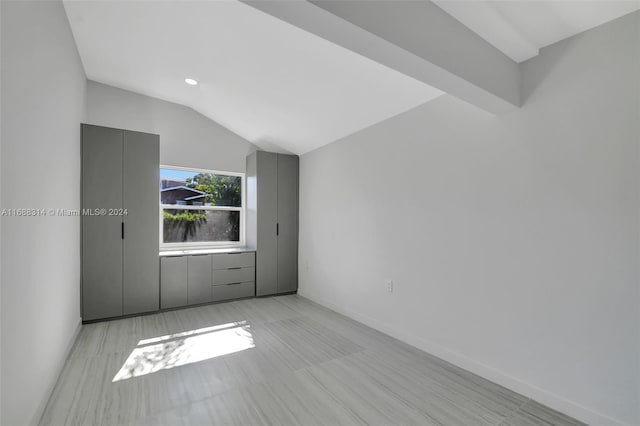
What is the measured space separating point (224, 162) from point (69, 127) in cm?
217

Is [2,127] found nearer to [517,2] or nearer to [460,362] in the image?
[517,2]

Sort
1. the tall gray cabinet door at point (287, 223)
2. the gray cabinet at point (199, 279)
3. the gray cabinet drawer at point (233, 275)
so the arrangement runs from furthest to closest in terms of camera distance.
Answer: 1. the tall gray cabinet door at point (287, 223)
2. the gray cabinet drawer at point (233, 275)
3. the gray cabinet at point (199, 279)

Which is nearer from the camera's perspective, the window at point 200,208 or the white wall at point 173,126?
the white wall at point 173,126

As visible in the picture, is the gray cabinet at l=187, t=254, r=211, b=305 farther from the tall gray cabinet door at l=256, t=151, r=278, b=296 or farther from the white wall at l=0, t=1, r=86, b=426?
the white wall at l=0, t=1, r=86, b=426

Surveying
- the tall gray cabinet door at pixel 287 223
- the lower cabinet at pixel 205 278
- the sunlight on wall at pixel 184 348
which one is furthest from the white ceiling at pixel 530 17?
the lower cabinet at pixel 205 278

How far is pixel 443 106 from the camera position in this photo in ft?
8.40

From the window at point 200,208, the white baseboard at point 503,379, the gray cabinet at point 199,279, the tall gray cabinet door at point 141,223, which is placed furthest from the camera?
the window at point 200,208

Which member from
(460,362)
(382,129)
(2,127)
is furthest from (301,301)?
(2,127)

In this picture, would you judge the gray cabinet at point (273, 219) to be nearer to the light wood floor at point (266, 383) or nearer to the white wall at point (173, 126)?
the white wall at point (173, 126)

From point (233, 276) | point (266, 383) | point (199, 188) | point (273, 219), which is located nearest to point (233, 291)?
point (233, 276)

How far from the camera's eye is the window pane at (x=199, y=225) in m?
4.34

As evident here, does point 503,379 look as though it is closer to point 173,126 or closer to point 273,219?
point 273,219

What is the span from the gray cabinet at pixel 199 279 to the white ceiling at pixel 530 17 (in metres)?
3.81

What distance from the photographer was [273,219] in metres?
4.52
